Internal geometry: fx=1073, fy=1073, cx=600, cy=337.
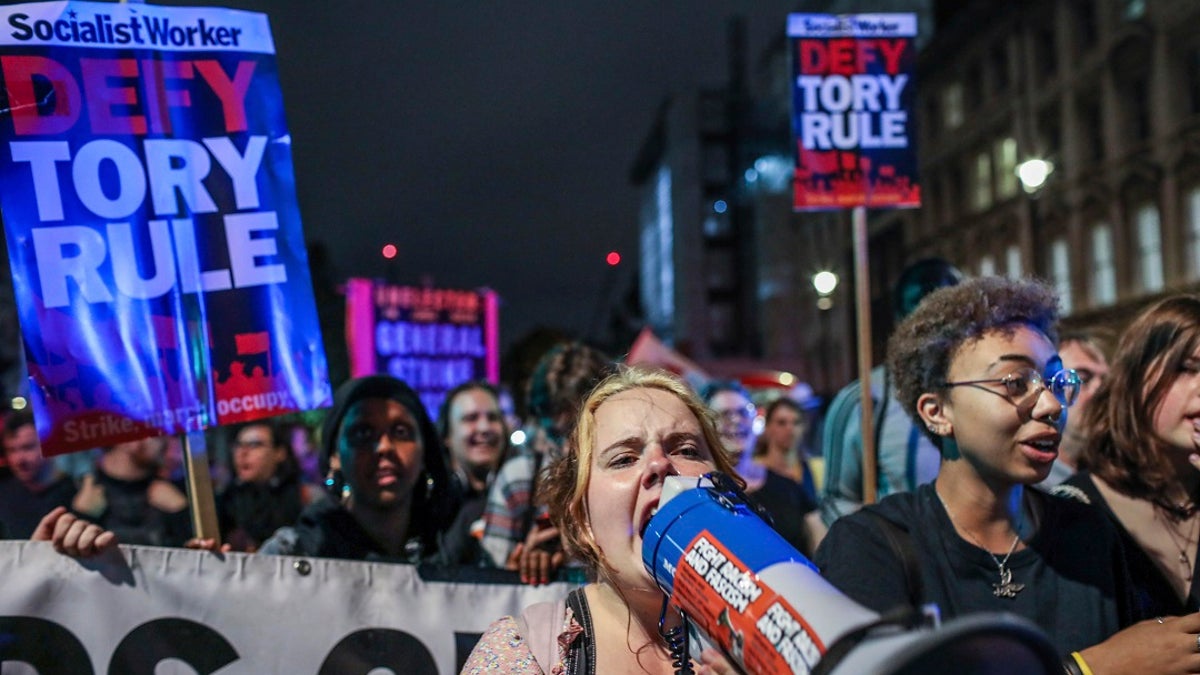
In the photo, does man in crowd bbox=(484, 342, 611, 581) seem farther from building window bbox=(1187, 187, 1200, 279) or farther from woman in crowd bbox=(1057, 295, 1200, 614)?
building window bbox=(1187, 187, 1200, 279)

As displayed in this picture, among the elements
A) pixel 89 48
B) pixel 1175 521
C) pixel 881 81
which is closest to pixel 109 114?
pixel 89 48

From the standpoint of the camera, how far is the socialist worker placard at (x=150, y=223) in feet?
9.95

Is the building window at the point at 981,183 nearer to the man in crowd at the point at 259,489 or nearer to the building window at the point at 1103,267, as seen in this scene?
the building window at the point at 1103,267

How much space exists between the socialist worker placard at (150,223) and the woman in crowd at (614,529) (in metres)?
1.40

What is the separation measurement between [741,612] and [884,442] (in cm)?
291

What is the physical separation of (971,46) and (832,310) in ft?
47.4

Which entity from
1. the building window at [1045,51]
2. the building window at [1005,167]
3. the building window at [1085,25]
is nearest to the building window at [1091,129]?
the building window at [1085,25]

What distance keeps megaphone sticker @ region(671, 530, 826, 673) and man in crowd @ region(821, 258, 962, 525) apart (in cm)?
244

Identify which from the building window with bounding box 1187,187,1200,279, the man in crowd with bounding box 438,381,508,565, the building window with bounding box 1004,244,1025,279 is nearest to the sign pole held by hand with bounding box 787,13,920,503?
the man in crowd with bounding box 438,381,508,565

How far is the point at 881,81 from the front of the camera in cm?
539

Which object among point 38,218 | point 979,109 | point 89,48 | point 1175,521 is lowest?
point 1175,521

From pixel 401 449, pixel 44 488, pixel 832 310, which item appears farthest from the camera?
pixel 832 310

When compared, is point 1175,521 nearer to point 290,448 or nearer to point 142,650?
point 142,650

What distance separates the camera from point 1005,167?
30766mm
